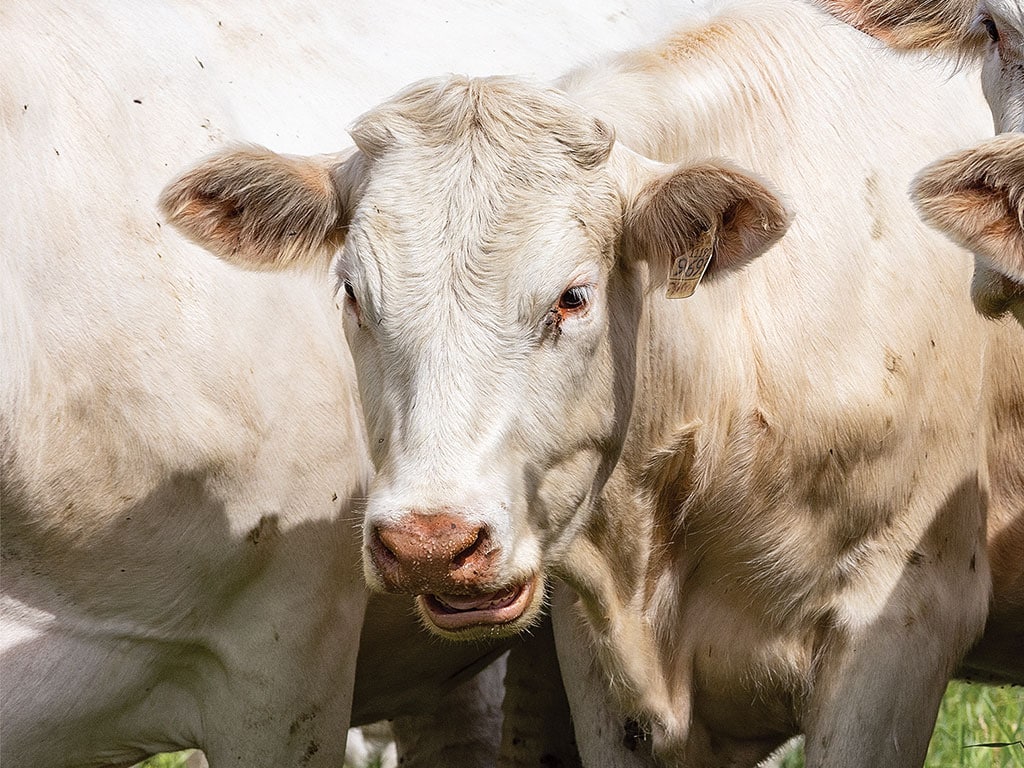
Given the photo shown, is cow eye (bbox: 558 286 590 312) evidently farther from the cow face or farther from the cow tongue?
the cow face

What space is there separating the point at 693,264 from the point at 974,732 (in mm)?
3479

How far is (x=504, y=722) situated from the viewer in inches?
240

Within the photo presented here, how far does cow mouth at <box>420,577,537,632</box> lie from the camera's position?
12.6ft

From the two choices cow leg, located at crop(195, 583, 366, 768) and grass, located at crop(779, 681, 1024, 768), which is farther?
grass, located at crop(779, 681, 1024, 768)

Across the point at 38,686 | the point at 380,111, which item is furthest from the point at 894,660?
the point at 38,686

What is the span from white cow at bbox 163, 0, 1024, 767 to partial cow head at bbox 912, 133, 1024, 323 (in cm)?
35

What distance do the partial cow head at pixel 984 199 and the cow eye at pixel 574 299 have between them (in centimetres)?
79

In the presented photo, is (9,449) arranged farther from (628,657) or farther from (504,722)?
(504,722)

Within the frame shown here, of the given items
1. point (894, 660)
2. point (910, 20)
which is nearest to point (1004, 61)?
point (910, 20)

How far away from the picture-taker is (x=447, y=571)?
3.64m

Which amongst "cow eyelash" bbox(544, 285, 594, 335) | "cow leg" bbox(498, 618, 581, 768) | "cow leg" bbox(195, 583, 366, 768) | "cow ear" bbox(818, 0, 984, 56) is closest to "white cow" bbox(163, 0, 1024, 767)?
"cow eyelash" bbox(544, 285, 594, 335)

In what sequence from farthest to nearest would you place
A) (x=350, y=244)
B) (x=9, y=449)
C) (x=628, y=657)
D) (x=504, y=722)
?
(x=504, y=722)
(x=628, y=657)
(x=9, y=449)
(x=350, y=244)

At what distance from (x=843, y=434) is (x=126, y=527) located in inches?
74.8

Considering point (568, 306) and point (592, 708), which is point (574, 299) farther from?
point (592, 708)
